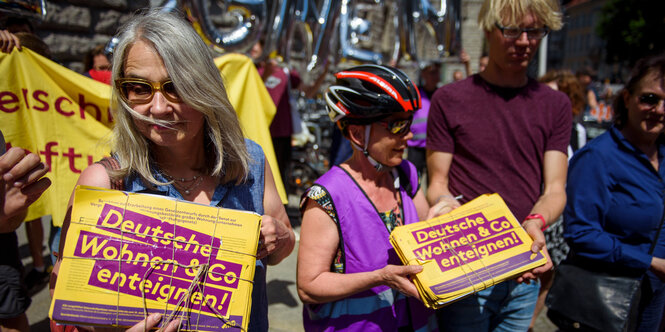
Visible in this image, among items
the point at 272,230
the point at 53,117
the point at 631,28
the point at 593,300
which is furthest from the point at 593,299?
the point at 631,28

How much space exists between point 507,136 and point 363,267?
1012mm

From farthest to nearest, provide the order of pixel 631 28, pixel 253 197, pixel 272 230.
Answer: pixel 631 28 → pixel 253 197 → pixel 272 230

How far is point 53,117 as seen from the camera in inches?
111

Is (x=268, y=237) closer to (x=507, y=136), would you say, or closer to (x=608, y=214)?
(x=507, y=136)

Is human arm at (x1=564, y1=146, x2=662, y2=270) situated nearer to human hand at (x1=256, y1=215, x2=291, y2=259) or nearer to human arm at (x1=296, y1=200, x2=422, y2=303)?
human arm at (x1=296, y1=200, x2=422, y2=303)

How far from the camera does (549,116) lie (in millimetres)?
2176

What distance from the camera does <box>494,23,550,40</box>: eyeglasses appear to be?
6.85ft

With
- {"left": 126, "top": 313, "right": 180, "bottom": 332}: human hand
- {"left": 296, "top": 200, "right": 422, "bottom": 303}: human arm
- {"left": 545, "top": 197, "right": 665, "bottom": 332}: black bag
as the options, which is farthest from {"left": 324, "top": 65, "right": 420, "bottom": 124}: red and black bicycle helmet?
{"left": 545, "top": 197, "right": 665, "bottom": 332}: black bag

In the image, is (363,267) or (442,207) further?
(442,207)

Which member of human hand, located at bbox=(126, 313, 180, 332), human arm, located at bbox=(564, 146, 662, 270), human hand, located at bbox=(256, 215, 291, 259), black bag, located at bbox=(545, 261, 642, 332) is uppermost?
human hand, located at bbox=(256, 215, 291, 259)

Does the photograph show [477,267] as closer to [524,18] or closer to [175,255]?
[175,255]

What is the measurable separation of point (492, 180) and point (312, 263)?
1.01 metres

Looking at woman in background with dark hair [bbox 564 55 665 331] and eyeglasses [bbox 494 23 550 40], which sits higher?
eyeglasses [bbox 494 23 550 40]

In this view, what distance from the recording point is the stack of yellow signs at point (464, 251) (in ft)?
4.92
